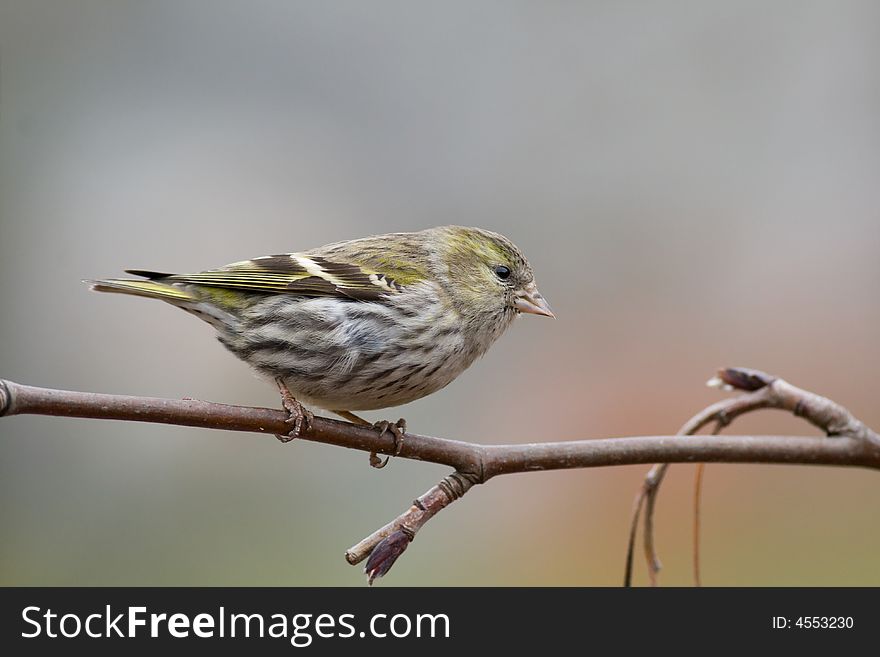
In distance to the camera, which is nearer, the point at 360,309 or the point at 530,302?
the point at 360,309

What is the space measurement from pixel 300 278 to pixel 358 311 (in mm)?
265

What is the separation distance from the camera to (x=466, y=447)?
8.23 ft

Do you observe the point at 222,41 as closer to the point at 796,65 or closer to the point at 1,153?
the point at 1,153

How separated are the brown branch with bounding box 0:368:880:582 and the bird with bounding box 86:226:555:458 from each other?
24 centimetres

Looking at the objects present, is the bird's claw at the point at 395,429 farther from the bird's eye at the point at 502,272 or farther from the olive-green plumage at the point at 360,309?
the bird's eye at the point at 502,272

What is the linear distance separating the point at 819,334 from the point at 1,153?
4635mm

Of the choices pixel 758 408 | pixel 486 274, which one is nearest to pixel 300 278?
pixel 486 274

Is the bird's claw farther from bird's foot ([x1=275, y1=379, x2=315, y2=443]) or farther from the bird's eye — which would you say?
the bird's eye

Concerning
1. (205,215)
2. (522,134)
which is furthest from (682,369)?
(205,215)

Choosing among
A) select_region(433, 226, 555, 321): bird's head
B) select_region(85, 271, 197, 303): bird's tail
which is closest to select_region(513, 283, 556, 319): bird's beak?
select_region(433, 226, 555, 321): bird's head

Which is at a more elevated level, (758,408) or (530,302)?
(530,302)

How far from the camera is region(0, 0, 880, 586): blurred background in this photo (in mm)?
4523

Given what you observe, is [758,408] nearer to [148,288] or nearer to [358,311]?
[358,311]

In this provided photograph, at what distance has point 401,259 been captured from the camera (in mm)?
3506
